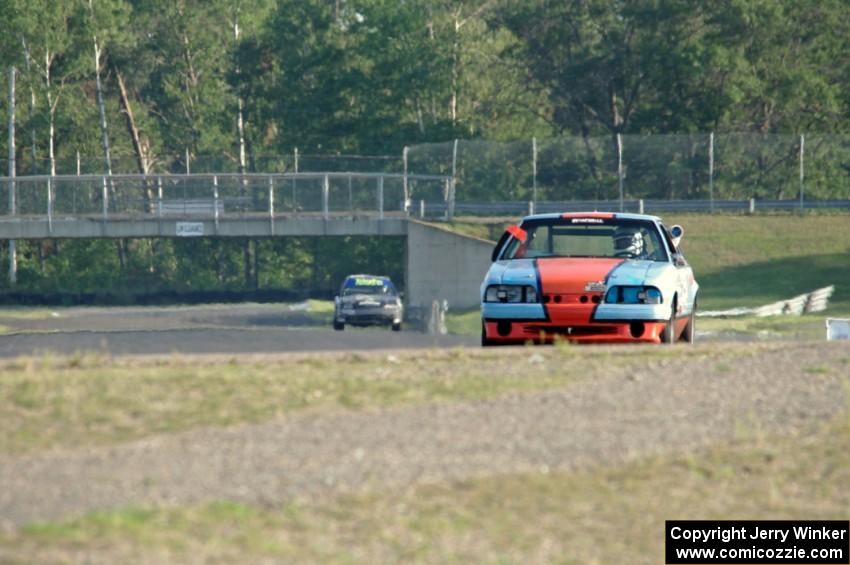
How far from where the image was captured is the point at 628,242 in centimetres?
1594

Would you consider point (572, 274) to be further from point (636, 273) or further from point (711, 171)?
point (711, 171)

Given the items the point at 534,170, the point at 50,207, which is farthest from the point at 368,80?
the point at 50,207

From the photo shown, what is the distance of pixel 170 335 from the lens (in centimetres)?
2816

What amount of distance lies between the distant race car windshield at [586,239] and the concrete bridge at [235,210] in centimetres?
2839

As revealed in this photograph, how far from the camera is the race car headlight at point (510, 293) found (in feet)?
48.1

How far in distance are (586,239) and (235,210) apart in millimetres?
30413

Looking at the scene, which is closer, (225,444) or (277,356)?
(225,444)

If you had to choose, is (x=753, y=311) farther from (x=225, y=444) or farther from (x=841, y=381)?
(x=225, y=444)

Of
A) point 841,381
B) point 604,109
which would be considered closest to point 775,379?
point 841,381

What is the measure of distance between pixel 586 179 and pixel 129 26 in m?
33.9

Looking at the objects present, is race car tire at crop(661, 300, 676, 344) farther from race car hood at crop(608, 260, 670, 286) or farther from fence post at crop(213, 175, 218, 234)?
fence post at crop(213, 175, 218, 234)

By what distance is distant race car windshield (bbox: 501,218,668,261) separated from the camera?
15.9 m

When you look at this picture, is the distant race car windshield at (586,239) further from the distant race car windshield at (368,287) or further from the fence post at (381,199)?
the fence post at (381,199)

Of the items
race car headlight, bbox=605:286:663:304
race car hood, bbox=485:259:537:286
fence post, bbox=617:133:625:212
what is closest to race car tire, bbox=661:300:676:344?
race car headlight, bbox=605:286:663:304
